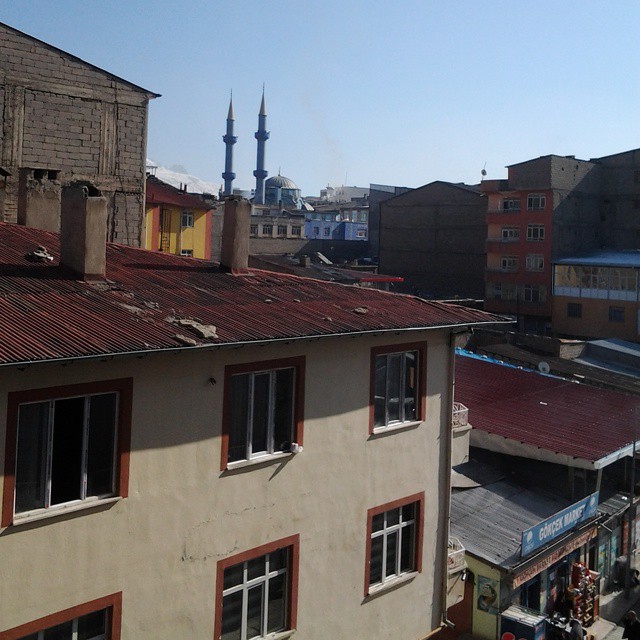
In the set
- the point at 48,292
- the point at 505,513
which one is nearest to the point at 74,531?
the point at 48,292

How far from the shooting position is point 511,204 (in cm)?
5481

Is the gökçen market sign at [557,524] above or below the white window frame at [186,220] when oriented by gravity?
below

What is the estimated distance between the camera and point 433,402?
1315 centimetres

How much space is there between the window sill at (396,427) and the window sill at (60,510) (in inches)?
182

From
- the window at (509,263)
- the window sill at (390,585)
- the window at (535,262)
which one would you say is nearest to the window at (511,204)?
the window at (509,263)

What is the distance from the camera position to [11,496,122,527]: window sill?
26.7ft

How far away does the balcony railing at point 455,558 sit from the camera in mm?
13609

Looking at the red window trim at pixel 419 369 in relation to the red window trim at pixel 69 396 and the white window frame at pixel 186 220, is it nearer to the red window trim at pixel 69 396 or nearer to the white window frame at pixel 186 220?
the red window trim at pixel 69 396

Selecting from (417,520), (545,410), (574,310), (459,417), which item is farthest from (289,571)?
(574,310)

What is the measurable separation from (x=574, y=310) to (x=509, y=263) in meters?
6.36

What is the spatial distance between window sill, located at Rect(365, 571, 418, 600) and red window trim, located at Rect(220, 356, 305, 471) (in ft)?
10.1

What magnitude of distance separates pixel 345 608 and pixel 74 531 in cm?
495

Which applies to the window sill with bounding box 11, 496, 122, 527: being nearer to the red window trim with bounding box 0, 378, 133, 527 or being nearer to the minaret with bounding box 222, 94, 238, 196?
the red window trim with bounding box 0, 378, 133, 527

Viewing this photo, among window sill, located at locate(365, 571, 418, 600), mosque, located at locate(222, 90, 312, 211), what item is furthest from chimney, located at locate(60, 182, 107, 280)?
mosque, located at locate(222, 90, 312, 211)
